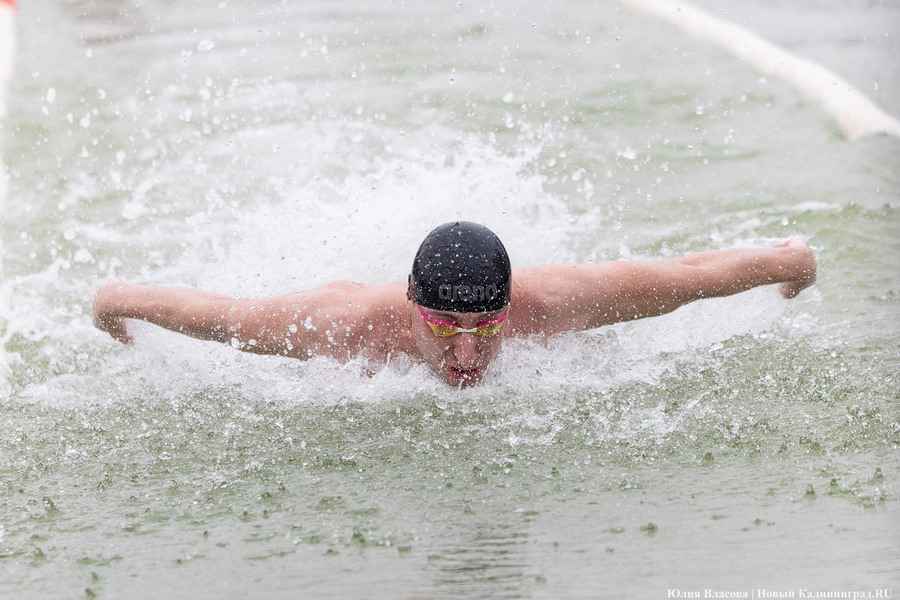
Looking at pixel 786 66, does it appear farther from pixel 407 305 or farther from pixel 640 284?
pixel 407 305

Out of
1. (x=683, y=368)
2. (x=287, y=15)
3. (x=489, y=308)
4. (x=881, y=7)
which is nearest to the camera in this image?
(x=489, y=308)

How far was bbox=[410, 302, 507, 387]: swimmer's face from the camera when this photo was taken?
2.81 metres

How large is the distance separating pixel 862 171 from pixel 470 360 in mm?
3306

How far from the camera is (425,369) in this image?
10.1ft

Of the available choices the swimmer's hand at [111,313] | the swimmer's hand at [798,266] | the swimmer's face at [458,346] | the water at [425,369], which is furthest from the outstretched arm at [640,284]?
the swimmer's hand at [111,313]

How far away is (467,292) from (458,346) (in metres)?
0.21

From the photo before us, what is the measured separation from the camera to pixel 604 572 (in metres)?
2.05

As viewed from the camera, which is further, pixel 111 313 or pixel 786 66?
pixel 786 66

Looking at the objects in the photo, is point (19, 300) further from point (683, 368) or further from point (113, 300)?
point (683, 368)

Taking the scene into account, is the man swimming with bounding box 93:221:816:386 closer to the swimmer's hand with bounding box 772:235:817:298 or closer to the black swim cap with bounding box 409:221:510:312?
the swimmer's hand with bounding box 772:235:817:298

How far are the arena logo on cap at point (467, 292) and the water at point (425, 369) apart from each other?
378mm

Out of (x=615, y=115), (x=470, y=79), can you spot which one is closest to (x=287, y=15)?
(x=470, y=79)

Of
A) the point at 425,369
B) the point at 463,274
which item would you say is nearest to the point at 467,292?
the point at 463,274

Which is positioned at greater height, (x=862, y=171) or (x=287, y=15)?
(x=287, y=15)
